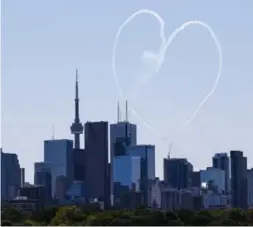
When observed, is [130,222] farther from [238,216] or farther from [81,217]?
[238,216]

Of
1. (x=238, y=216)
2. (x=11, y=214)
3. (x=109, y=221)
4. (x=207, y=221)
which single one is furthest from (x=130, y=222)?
(x=238, y=216)

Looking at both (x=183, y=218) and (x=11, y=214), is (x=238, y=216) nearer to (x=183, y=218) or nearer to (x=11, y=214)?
(x=183, y=218)

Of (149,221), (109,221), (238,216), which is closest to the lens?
(109,221)

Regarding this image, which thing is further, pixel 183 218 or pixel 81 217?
pixel 183 218

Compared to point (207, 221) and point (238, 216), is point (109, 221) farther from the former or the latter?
point (238, 216)

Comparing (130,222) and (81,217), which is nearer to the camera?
(130,222)

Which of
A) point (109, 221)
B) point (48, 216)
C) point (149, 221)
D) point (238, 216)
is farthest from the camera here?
point (238, 216)

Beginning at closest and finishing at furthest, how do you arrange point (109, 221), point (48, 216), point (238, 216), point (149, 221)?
point (109, 221) → point (149, 221) → point (48, 216) → point (238, 216)

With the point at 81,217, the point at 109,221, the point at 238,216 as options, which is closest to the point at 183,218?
the point at 238,216
